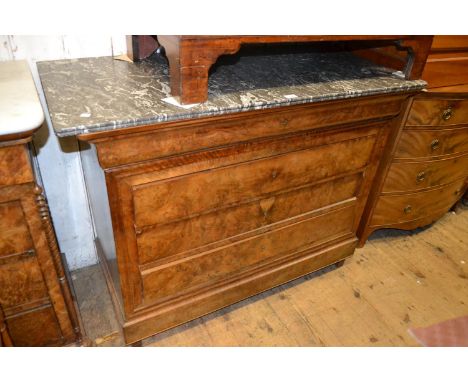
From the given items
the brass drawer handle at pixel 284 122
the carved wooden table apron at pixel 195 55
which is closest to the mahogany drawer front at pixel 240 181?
the brass drawer handle at pixel 284 122

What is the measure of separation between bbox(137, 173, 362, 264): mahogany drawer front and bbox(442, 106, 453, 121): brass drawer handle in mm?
466

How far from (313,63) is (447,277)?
1.30 metres

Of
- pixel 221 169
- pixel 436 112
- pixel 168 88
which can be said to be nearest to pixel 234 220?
pixel 221 169

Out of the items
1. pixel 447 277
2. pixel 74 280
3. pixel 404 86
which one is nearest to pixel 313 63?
pixel 404 86

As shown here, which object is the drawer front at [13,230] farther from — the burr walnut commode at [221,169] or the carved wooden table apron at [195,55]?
the carved wooden table apron at [195,55]

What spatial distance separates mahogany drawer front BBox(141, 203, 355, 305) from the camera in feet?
4.28

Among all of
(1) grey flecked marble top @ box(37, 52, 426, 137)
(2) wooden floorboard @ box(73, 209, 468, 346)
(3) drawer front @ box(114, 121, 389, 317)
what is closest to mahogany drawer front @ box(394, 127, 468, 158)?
(3) drawer front @ box(114, 121, 389, 317)

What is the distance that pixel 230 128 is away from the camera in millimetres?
1104

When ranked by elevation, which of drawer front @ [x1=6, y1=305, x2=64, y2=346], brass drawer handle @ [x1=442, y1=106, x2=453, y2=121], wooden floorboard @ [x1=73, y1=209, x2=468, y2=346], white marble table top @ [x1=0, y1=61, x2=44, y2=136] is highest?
white marble table top @ [x1=0, y1=61, x2=44, y2=136]

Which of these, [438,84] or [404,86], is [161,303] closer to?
[404,86]

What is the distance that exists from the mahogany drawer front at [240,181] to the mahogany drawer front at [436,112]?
0.86 ft

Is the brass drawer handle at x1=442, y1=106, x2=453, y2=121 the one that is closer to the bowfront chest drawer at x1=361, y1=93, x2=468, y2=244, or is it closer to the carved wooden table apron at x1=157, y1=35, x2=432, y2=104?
the bowfront chest drawer at x1=361, y1=93, x2=468, y2=244

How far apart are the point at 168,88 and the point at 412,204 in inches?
57.2

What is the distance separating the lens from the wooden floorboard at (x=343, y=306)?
1537 mm
